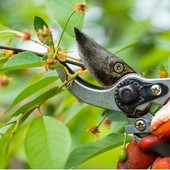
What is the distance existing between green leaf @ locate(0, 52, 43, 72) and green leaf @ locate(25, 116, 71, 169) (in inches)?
8.8

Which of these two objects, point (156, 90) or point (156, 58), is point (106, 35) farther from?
point (156, 90)

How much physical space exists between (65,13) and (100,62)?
19 centimetres

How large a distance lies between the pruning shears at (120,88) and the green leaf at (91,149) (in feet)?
0.31

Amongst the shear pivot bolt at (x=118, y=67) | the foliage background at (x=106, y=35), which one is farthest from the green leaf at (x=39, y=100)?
the foliage background at (x=106, y=35)

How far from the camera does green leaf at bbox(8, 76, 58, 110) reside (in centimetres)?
133

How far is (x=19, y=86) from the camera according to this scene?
250 centimetres

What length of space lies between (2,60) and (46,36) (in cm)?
11

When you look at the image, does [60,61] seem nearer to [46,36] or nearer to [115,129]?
[46,36]

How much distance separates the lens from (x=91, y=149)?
4.63ft

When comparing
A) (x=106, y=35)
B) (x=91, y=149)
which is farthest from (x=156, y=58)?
(x=91, y=149)

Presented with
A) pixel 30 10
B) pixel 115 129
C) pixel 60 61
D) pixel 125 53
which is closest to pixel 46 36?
pixel 60 61

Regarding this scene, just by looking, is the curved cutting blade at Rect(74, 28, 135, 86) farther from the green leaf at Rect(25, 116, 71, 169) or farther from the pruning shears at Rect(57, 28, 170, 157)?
the green leaf at Rect(25, 116, 71, 169)

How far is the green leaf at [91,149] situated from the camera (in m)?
1.39

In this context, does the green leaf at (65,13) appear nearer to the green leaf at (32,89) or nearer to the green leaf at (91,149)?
the green leaf at (32,89)
